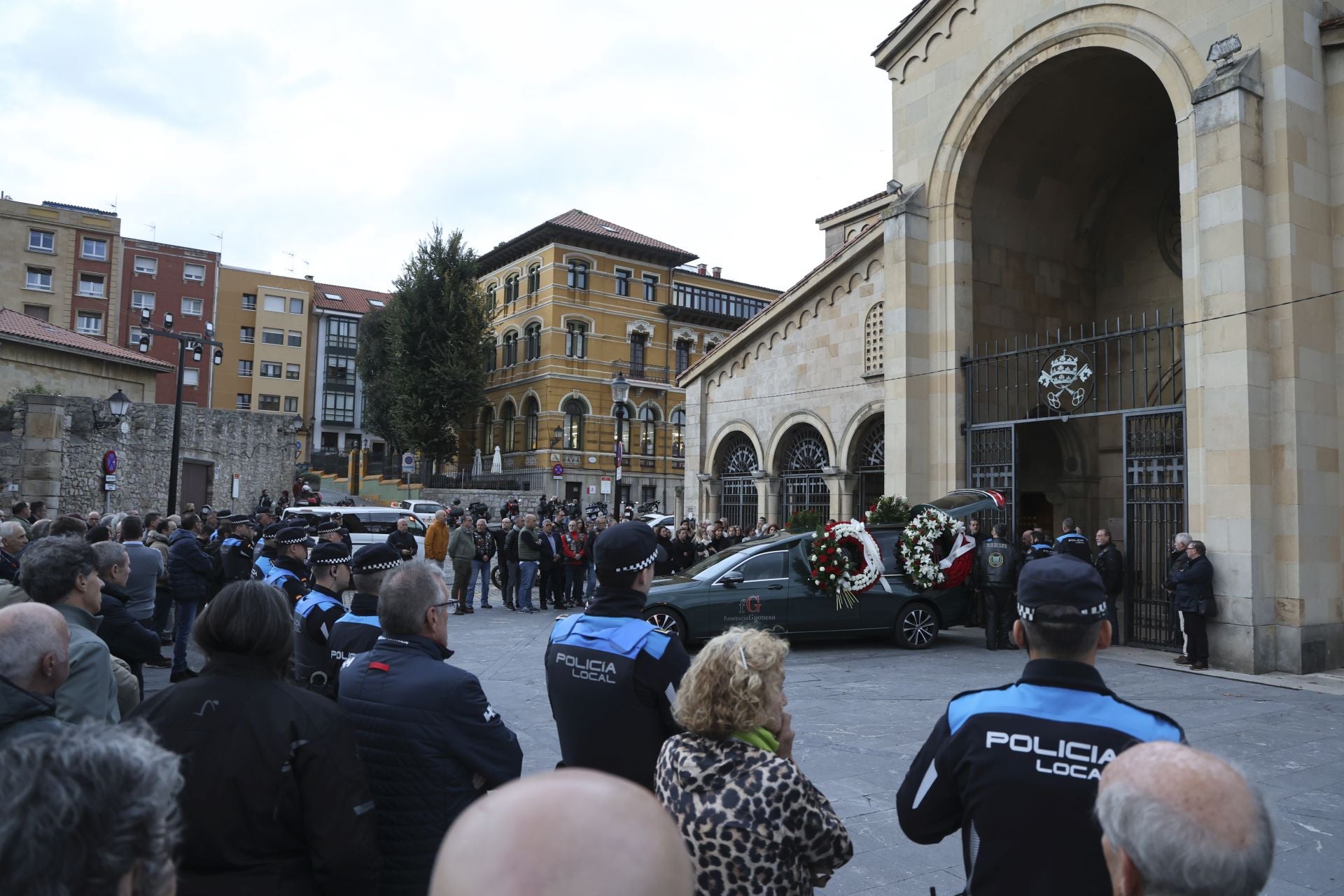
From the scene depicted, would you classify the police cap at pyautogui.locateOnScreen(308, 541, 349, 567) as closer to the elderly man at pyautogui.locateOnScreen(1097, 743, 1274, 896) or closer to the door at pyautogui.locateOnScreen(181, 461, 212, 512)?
the elderly man at pyautogui.locateOnScreen(1097, 743, 1274, 896)

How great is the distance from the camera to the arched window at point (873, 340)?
1834cm

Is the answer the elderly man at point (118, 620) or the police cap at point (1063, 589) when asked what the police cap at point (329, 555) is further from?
the police cap at point (1063, 589)

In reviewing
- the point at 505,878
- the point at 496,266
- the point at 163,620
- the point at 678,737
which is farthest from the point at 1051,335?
the point at 496,266

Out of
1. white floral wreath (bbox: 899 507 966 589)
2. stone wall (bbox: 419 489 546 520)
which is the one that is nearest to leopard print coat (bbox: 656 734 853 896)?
white floral wreath (bbox: 899 507 966 589)

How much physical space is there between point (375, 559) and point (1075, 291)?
17.2m

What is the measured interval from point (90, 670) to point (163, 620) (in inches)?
322

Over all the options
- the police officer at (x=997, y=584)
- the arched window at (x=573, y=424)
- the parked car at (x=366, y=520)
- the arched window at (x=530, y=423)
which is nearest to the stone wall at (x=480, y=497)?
the arched window at (x=530, y=423)

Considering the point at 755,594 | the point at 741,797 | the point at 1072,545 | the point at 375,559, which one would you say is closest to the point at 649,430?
the point at 755,594

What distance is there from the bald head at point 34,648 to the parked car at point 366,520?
59.5 ft

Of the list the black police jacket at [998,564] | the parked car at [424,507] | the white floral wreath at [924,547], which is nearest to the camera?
the black police jacket at [998,564]

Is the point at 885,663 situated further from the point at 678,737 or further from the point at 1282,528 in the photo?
the point at 678,737

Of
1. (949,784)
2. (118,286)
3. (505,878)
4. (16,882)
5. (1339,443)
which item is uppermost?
(118,286)

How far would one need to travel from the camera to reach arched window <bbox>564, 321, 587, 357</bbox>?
43.9 meters

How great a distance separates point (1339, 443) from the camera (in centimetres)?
1172
